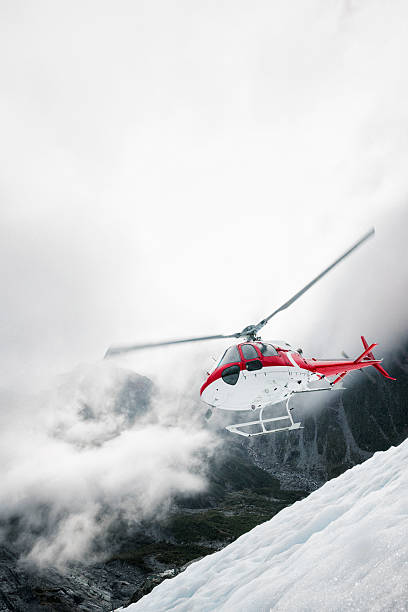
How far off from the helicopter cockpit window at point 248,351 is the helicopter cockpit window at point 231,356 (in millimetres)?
314

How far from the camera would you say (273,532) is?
14.1 m

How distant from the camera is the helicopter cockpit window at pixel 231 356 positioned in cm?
1400

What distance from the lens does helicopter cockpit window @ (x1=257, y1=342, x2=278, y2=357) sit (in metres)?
14.5

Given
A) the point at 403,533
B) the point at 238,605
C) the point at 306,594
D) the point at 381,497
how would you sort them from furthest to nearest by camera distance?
the point at 381,497
the point at 238,605
the point at 306,594
the point at 403,533

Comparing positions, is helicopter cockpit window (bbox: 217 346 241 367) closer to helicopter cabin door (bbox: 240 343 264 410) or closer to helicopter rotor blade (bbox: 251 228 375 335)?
helicopter cabin door (bbox: 240 343 264 410)

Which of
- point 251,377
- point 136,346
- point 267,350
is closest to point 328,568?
point 251,377

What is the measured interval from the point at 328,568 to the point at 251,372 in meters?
8.19

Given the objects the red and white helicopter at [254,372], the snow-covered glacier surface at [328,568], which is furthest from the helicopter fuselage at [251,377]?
the snow-covered glacier surface at [328,568]

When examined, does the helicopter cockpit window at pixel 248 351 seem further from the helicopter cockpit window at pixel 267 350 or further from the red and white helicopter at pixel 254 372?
the helicopter cockpit window at pixel 267 350

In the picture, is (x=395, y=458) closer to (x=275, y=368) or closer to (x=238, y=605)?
(x=275, y=368)

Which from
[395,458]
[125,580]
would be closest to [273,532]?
[395,458]

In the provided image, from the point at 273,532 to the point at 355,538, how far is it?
399 inches

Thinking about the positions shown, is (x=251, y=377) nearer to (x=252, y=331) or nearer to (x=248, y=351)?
(x=248, y=351)

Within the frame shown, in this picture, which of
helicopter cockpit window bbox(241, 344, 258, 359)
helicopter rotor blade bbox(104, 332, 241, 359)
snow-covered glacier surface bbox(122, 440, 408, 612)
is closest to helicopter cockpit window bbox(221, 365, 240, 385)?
helicopter cockpit window bbox(241, 344, 258, 359)
